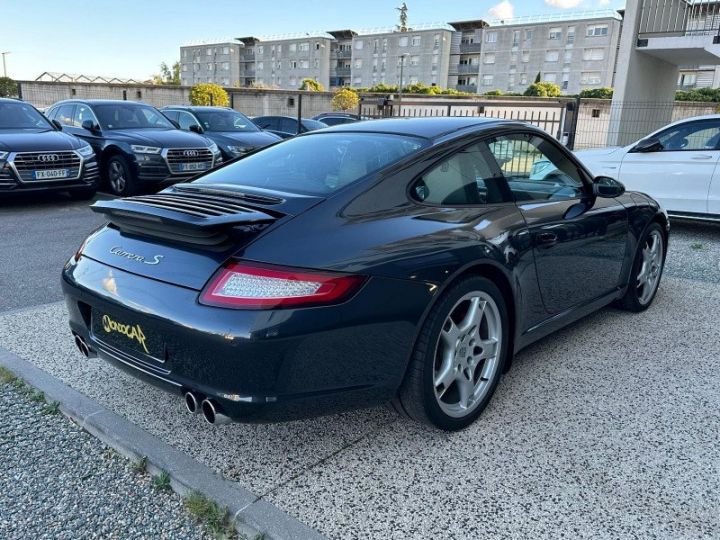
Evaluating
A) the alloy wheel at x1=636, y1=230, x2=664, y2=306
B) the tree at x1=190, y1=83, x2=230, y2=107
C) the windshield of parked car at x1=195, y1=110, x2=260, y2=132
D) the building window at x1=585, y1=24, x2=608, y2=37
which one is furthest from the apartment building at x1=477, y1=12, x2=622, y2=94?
the alloy wheel at x1=636, y1=230, x2=664, y2=306

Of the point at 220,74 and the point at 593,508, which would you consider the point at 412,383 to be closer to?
the point at 593,508

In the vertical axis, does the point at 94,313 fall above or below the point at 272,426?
above

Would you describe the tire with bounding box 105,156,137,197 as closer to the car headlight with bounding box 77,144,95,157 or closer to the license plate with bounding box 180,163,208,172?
the car headlight with bounding box 77,144,95,157

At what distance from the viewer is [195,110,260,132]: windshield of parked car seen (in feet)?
40.5

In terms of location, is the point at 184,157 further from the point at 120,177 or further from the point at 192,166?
the point at 120,177

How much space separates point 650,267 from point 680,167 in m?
4.03

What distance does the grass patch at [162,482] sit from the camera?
2.39 m

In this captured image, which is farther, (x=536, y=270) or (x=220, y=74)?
(x=220, y=74)

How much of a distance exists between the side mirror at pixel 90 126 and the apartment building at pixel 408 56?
80.5 m

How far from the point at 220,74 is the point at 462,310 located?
115757 mm

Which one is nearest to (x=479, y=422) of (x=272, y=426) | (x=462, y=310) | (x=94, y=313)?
(x=462, y=310)

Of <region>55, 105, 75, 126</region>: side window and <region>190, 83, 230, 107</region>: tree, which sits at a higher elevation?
<region>190, 83, 230, 107</region>: tree

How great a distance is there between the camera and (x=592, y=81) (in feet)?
250

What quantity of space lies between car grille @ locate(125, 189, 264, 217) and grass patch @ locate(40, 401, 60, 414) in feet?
3.70
